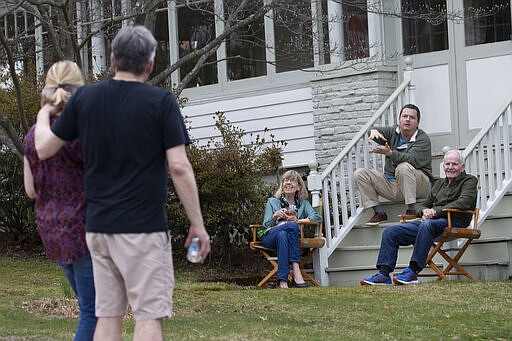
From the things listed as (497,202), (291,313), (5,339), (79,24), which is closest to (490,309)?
(291,313)

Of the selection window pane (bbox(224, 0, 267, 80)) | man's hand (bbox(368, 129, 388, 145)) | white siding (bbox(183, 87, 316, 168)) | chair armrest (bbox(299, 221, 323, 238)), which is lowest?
chair armrest (bbox(299, 221, 323, 238))

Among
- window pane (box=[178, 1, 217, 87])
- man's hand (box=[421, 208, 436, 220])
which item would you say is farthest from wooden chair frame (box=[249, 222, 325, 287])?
window pane (box=[178, 1, 217, 87])

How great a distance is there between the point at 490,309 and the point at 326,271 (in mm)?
3235

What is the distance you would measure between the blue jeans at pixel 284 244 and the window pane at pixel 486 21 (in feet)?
11.2

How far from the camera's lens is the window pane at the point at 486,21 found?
40.1 ft

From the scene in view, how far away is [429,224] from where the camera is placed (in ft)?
32.6

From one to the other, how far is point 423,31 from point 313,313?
18.1 feet

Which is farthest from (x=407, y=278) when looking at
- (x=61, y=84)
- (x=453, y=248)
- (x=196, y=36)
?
(x=196, y=36)

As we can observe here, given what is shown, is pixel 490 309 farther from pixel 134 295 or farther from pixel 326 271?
pixel 134 295

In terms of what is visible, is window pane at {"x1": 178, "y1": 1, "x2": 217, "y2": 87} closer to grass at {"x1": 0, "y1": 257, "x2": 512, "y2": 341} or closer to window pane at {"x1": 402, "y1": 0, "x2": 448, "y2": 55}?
window pane at {"x1": 402, "y1": 0, "x2": 448, "y2": 55}

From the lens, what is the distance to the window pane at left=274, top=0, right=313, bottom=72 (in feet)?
41.5

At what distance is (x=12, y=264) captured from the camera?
1305 cm

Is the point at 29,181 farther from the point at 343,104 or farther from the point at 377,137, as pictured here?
the point at 343,104

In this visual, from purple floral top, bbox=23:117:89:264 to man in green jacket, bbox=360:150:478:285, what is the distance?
17.8 ft
